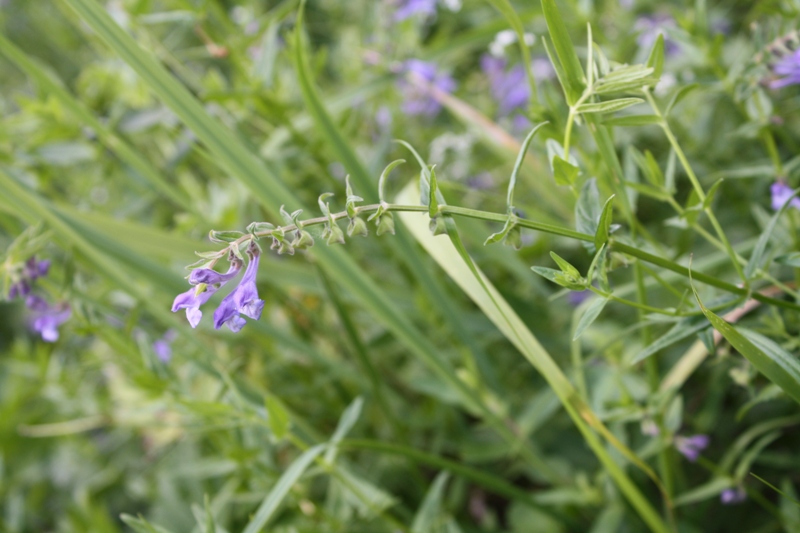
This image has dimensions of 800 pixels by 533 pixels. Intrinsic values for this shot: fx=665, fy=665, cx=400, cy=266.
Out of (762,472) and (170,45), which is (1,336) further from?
(762,472)

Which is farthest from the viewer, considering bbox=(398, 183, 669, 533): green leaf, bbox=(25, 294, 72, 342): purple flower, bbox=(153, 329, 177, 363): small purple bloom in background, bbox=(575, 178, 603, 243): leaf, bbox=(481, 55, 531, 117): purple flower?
bbox=(481, 55, 531, 117): purple flower

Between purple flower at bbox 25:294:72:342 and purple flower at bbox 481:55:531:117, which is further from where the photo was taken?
purple flower at bbox 481:55:531:117

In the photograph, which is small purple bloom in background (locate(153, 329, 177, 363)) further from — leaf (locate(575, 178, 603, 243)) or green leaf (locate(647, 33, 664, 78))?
green leaf (locate(647, 33, 664, 78))

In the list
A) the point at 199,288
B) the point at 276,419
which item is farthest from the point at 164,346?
the point at 199,288

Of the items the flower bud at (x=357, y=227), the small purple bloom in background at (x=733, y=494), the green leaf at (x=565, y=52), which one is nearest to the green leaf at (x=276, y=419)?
the flower bud at (x=357, y=227)

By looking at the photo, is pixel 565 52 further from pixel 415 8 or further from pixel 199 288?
pixel 415 8

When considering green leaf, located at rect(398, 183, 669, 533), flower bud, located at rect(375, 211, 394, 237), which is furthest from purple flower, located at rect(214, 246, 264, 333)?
green leaf, located at rect(398, 183, 669, 533)

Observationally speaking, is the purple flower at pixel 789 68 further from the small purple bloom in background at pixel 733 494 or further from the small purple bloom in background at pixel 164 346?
the small purple bloom in background at pixel 164 346

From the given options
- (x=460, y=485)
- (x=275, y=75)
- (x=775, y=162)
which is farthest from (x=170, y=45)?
(x=775, y=162)
